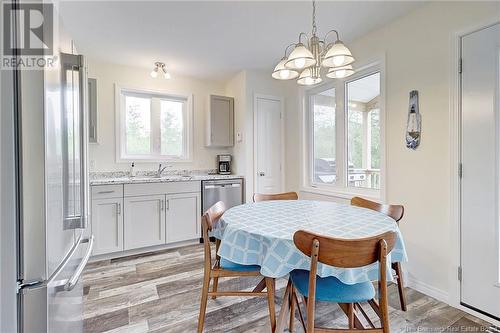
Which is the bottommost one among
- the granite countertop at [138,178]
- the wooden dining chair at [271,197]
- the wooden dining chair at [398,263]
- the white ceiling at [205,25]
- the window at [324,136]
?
the wooden dining chair at [398,263]

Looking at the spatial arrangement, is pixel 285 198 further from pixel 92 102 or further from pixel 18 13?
pixel 92 102

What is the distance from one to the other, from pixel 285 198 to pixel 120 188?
197cm

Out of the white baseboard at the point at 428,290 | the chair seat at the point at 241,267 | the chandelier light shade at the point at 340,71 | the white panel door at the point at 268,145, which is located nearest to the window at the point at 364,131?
the white baseboard at the point at 428,290

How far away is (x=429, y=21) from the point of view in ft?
6.77

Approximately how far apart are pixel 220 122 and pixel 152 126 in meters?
1.04

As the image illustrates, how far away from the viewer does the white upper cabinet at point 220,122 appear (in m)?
3.79

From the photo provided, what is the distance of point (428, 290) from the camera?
6.82ft

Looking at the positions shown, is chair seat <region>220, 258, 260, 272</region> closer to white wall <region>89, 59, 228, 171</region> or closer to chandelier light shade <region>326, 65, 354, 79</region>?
chandelier light shade <region>326, 65, 354, 79</region>

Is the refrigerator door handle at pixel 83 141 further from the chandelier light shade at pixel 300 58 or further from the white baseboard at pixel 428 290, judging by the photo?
the white baseboard at pixel 428 290

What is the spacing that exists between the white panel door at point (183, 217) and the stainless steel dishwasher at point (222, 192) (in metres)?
0.12

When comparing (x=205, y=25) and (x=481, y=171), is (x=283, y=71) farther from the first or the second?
(x=481, y=171)

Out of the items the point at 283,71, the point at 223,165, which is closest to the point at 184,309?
the point at 283,71

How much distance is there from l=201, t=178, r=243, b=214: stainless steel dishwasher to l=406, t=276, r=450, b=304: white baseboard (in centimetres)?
223

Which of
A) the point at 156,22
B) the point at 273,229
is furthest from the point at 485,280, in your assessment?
the point at 156,22
